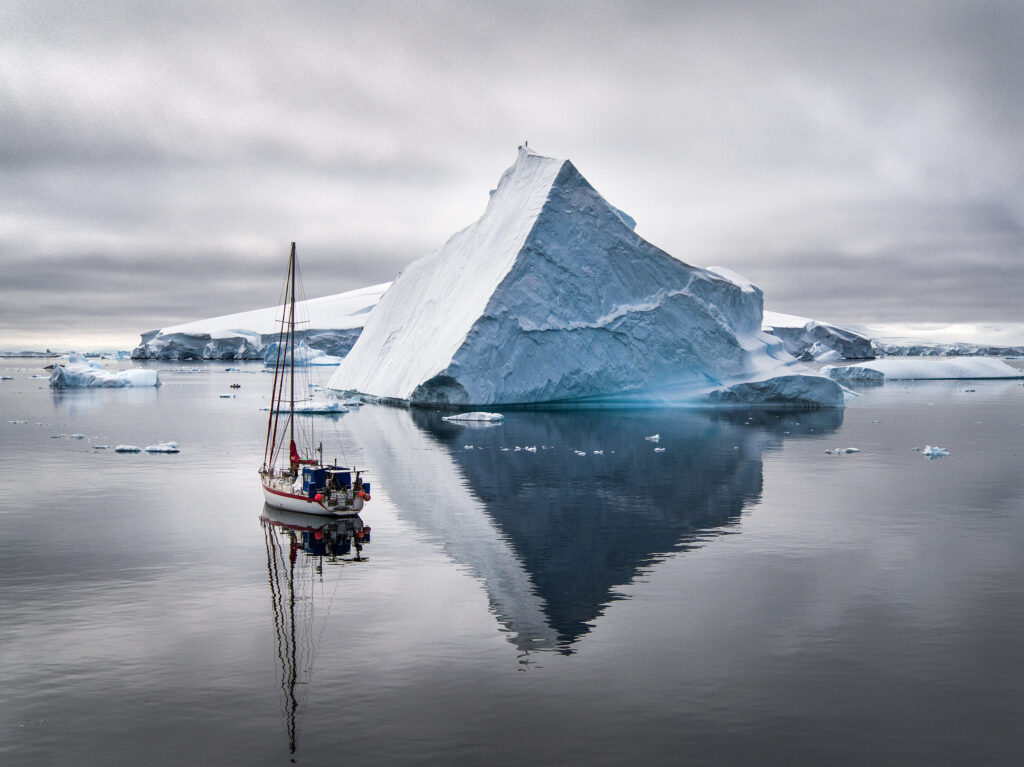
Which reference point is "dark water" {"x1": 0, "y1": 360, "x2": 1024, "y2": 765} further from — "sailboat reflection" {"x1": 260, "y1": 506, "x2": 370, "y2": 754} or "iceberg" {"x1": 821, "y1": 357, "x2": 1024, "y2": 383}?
"iceberg" {"x1": 821, "y1": 357, "x2": 1024, "y2": 383}

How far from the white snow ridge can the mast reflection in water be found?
2564 millimetres

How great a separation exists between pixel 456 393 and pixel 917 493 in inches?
695

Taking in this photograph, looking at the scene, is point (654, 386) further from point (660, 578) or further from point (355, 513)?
point (660, 578)

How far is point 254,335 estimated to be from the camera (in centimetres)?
9300

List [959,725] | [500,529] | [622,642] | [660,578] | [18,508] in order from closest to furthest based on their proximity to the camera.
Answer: [959,725] < [622,642] < [660,578] < [500,529] < [18,508]

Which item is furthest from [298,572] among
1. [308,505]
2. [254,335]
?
[254,335]

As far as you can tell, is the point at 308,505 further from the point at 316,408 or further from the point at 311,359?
the point at 311,359

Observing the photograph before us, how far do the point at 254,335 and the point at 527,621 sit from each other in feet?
292

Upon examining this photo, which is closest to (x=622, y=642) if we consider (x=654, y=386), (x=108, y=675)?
(x=108, y=675)

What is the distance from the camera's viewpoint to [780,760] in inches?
220

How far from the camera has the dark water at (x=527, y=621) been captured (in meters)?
5.93

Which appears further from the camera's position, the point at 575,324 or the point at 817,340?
the point at 817,340

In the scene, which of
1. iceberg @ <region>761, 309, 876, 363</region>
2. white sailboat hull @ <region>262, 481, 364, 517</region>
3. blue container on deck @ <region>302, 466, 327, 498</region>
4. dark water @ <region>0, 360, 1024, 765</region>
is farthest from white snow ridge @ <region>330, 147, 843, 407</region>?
iceberg @ <region>761, 309, 876, 363</region>

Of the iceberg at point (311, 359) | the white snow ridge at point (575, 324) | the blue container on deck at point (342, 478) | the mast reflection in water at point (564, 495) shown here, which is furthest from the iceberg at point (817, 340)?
the blue container on deck at point (342, 478)
